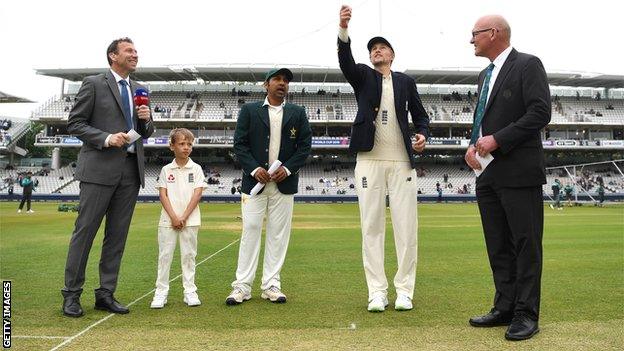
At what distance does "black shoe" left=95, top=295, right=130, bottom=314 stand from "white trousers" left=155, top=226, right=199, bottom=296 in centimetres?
40

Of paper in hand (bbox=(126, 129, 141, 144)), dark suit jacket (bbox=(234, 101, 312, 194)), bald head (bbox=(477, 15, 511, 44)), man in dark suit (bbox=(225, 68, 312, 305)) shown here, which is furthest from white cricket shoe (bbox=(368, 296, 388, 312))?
paper in hand (bbox=(126, 129, 141, 144))

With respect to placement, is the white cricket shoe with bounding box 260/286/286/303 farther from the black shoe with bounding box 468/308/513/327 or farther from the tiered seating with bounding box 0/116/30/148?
the tiered seating with bounding box 0/116/30/148

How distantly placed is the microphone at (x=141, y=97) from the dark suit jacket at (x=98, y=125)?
16cm

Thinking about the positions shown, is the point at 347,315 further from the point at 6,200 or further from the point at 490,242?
the point at 6,200

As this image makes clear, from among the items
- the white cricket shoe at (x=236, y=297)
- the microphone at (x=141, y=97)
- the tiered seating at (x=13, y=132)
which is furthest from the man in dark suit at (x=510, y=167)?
the tiered seating at (x=13, y=132)

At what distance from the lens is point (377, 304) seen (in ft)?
15.2

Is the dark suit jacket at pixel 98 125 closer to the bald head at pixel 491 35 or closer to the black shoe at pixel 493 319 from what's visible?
the bald head at pixel 491 35

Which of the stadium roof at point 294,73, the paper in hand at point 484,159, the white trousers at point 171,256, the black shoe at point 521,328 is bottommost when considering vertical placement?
the black shoe at point 521,328

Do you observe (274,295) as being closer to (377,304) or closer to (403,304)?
(377,304)

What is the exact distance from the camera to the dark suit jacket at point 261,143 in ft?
17.3

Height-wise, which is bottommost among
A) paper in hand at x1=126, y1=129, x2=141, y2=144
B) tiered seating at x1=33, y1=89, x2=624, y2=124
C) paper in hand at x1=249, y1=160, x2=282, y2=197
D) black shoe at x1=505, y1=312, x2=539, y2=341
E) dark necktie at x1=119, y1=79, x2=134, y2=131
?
black shoe at x1=505, y1=312, x2=539, y2=341

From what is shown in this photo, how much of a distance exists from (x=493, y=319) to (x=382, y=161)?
1.68 meters

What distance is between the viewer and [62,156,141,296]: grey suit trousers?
4730 millimetres

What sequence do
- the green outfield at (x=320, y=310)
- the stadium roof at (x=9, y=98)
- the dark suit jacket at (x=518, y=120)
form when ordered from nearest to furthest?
the green outfield at (x=320, y=310) < the dark suit jacket at (x=518, y=120) < the stadium roof at (x=9, y=98)
